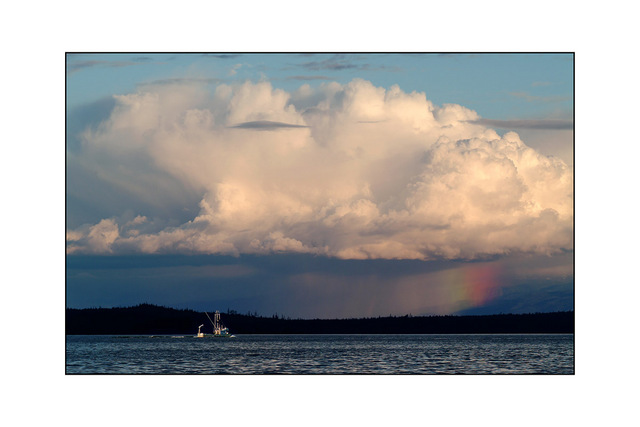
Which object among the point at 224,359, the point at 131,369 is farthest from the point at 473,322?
the point at 131,369

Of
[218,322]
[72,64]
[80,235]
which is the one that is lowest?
[218,322]

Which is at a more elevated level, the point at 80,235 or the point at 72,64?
the point at 72,64

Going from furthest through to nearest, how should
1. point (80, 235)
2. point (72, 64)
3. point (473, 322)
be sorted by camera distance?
point (473, 322)
point (80, 235)
point (72, 64)

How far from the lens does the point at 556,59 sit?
44.5 meters

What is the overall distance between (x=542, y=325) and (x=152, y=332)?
150 ft

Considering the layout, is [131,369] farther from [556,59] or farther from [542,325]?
[542,325]

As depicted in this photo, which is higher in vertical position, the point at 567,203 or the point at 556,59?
the point at 556,59

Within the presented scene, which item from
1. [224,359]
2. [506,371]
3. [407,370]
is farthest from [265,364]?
[506,371]

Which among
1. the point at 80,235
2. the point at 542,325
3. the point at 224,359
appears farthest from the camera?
the point at 542,325

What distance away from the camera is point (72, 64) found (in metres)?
42.9

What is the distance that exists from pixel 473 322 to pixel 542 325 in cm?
1537

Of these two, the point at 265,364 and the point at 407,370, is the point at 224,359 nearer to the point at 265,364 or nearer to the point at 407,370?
the point at 265,364
